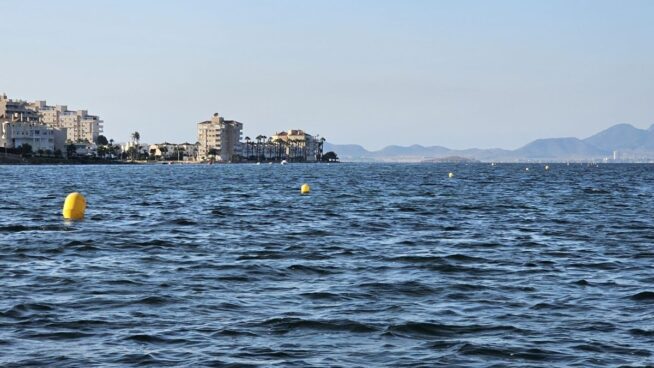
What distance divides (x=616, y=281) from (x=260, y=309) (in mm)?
10182

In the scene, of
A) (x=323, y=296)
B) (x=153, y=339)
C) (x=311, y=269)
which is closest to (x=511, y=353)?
(x=153, y=339)

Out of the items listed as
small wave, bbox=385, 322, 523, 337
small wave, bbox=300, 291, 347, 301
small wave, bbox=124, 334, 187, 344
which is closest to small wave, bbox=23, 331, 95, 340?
small wave, bbox=124, 334, 187, 344

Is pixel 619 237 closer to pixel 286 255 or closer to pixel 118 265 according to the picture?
pixel 286 255

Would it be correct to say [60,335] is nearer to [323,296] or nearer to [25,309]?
[25,309]

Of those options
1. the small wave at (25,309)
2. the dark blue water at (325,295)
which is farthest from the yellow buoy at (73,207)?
the small wave at (25,309)

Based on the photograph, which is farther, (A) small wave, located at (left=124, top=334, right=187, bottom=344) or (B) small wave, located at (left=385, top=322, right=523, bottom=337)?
(B) small wave, located at (left=385, top=322, right=523, bottom=337)

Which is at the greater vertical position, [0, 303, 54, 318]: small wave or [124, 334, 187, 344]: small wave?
[0, 303, 54, 318]: small wave

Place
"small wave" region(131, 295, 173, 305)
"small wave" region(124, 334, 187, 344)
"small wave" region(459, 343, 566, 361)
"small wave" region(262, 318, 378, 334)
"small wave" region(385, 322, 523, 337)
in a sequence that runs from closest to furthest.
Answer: "small wave" region(459, 343, 566, 361) → "small wave" region(124, 334, 187, 344) → "small wave" region(385, 322, 523, 337) → "small wave" region(262, 318, 378, 334) → "small wave" region(131, 295, 173, 305)

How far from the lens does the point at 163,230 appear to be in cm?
3966

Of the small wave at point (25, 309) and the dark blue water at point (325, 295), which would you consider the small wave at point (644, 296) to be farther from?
the small wave at point (25, 309)

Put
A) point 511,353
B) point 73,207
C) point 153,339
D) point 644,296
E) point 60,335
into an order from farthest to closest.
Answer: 1. point 73,207
2. point 644,296
3. point 60,335
4. point 153,339
5. point 511,353

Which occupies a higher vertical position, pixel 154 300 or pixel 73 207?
pixel 73 207

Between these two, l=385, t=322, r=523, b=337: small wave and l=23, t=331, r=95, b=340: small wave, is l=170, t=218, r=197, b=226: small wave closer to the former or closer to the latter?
l=23, t=331, r=95, b=340: small wave

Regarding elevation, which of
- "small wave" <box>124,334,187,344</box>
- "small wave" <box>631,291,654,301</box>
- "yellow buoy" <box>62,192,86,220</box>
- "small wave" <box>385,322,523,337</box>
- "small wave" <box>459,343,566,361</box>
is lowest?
"small wave" <box>459,343,566,361</box>
